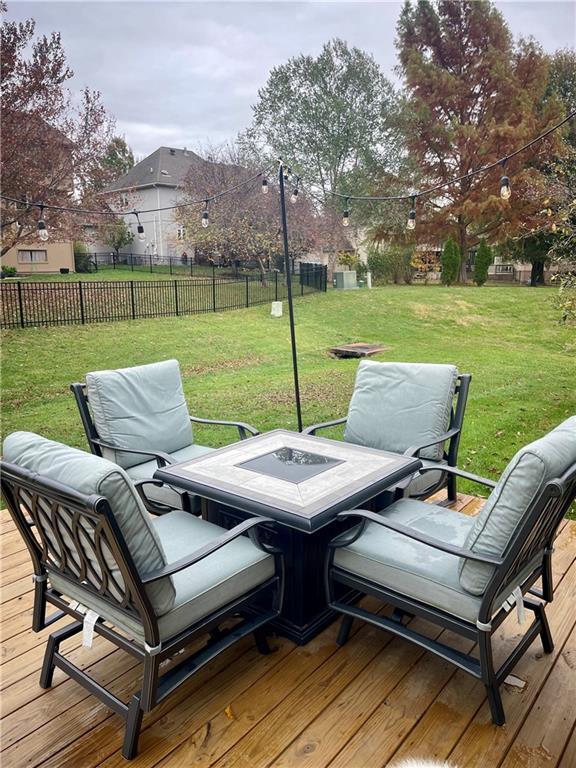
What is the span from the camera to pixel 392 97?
56.1 feet

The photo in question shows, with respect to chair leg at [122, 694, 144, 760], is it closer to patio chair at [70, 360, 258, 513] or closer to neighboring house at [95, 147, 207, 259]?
patio chair at [70, 360, 258, 513]

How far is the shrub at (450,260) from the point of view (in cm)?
1617

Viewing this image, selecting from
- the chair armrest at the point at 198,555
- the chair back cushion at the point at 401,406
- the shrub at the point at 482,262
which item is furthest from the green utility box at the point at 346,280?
the chair armrest at the point at 198,555

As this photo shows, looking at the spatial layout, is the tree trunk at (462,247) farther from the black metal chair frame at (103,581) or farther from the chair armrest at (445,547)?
the black metal chair frame at (103,581)

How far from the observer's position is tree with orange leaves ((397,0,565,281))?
14.9m

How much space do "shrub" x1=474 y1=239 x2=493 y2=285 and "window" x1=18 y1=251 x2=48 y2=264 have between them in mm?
13563

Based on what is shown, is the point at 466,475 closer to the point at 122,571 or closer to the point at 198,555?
the point at 198,555

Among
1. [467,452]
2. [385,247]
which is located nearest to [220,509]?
[467,452]

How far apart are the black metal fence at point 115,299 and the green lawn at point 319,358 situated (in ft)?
1.30

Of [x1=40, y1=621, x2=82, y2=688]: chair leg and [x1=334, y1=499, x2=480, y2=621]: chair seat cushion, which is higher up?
[x1=334, y1=499, x2=480, y2=621]: chair seat cushion

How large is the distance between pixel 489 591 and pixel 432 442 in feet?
4.14

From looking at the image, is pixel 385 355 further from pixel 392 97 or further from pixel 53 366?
pixel 392 97

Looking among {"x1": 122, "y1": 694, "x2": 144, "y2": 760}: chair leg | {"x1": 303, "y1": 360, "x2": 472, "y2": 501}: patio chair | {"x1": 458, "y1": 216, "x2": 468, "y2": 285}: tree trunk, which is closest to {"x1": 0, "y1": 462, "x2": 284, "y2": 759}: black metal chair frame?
{"x1": 122, "y1": 694, "x2": 144, "y2": 760}: chair leg

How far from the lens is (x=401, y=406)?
10.3 feet
